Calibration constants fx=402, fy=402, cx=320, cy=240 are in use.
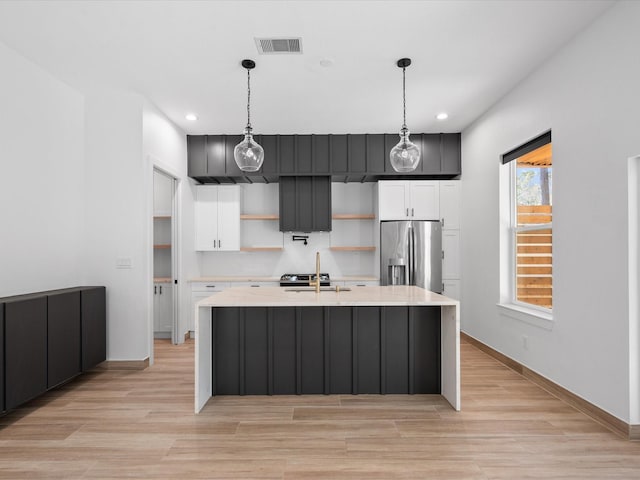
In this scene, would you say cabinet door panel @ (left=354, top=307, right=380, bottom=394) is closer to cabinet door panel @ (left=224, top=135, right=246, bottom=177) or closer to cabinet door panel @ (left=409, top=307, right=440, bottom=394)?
cabinet door panel @ (left=409, top=307, right=440, bottom=394)

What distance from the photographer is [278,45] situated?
3.20m

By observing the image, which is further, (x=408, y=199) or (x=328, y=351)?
(x=408, y=199)

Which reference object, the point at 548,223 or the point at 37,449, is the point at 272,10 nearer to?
the point at 548,223

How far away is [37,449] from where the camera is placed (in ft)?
8.18

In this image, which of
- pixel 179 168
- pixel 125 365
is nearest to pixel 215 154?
pixel 179 168

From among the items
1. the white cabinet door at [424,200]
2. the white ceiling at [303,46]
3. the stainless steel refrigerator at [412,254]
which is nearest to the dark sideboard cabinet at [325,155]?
the white cabinet door at [424,200]

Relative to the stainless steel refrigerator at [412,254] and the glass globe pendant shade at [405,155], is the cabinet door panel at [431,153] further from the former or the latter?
the glass globe pendant shade at [405,155]

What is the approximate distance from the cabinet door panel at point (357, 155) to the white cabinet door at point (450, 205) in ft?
3.77

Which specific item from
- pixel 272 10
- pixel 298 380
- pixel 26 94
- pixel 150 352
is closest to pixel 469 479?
pixel 298 380

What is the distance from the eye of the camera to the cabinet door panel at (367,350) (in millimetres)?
3422

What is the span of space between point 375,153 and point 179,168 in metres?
Answer: 2.67

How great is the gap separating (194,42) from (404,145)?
1843 mm

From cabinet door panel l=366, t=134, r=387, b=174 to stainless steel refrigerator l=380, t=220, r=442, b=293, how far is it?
0.77 metres

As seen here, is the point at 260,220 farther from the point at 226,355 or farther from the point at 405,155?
the point at 405,155
